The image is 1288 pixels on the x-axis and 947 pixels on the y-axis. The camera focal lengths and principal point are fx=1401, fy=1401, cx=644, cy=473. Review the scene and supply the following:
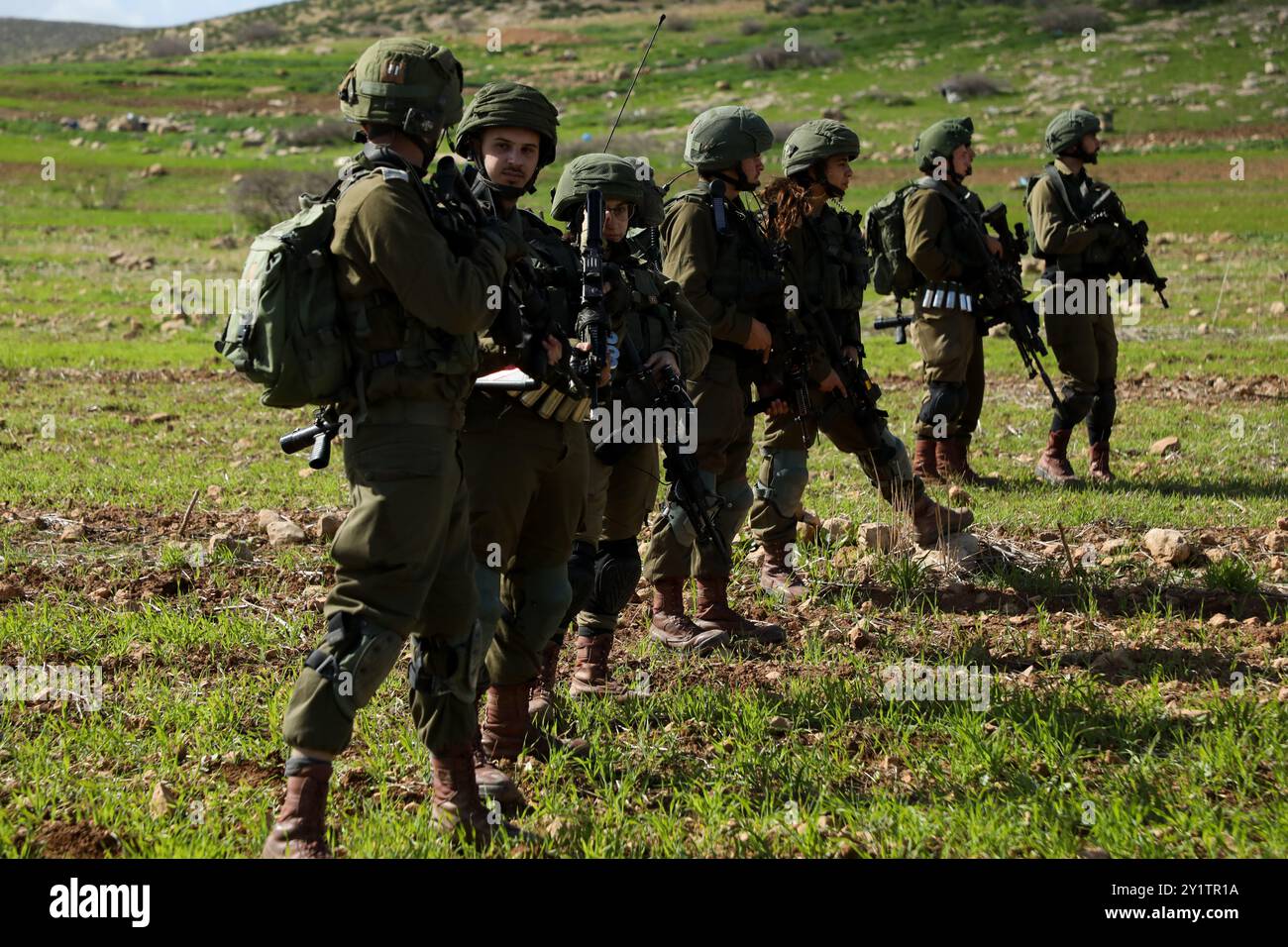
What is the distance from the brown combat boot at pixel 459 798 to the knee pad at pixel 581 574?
106 cm

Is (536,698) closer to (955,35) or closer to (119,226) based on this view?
(119,226)

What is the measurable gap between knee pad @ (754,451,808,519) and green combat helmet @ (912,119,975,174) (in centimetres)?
265

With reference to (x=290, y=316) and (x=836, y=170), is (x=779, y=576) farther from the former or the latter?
(x=290, y=316)

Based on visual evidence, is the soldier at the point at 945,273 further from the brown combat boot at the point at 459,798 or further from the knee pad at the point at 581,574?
the brown combat boot at the point at 459,798

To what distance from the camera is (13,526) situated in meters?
7.59

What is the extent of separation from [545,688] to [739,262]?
222 centimetres

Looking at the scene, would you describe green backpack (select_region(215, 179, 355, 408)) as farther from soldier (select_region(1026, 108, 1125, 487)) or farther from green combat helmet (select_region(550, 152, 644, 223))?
soldier (select_region(1026, 108, 1125, 487))

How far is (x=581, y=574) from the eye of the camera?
5176 mm

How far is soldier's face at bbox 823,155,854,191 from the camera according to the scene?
668 cm

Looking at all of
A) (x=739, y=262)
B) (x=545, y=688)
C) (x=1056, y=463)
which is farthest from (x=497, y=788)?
(x=1056, y=463)

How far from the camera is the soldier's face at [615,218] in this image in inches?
203

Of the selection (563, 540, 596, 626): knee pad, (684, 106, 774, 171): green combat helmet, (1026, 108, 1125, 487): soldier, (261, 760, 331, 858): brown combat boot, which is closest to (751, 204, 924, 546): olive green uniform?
(684, 106, 774, 171): green combat helmet

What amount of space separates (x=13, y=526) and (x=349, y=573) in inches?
178

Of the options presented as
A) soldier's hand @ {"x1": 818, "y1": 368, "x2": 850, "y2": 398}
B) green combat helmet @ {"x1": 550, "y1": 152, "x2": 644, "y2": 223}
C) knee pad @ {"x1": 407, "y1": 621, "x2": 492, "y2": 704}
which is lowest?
knee pad @ {"x1": 407, "y1": 621, "x2": 492, "y2": 704}
